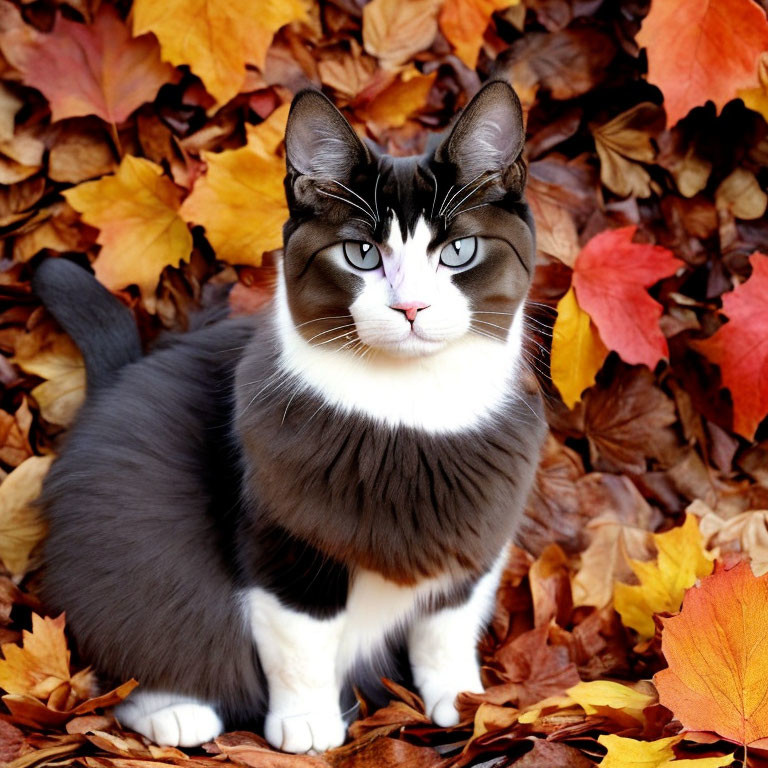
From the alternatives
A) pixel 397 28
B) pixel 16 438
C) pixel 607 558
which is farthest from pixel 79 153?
pixel 607 558

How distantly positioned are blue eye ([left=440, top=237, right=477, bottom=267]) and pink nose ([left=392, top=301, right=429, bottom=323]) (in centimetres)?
11

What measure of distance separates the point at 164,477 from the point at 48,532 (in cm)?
24

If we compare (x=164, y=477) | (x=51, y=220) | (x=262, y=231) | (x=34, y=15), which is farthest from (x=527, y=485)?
(x=34, y=15)

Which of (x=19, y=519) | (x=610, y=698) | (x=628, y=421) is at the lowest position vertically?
(x=610, y=698)

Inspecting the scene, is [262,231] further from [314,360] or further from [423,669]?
[423,669]

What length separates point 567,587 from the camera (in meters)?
1.74

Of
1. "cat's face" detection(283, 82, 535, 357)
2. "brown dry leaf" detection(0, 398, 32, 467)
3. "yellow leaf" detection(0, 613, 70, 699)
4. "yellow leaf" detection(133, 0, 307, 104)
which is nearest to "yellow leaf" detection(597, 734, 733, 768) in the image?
"cat's face" detection(283, 82, 535, 357)

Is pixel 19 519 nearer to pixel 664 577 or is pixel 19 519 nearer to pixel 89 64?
pixel 89 64

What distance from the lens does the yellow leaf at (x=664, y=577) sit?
63.2 inches

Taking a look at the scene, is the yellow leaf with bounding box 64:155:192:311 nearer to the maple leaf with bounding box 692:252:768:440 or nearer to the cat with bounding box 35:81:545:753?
the cat with bounding box 35:81:545:753

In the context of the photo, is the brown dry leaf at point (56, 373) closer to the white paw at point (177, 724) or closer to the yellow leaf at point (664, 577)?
the white paw at point (177, 724)

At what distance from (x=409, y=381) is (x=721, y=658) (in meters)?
0.57

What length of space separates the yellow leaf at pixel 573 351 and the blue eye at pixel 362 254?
504 millimetres

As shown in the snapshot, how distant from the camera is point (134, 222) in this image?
5.76 feet
